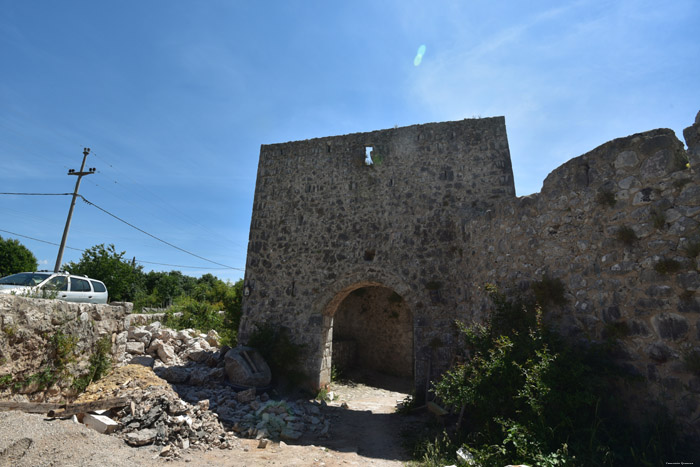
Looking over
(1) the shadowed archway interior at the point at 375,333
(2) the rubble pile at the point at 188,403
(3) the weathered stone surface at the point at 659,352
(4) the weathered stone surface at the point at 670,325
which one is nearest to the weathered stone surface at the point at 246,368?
(2) the rubble pile at the point at 188,403

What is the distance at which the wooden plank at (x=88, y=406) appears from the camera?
4.56 meters

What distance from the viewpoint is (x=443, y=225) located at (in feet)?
27.8

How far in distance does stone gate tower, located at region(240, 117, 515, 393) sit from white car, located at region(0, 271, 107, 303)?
3.67 m

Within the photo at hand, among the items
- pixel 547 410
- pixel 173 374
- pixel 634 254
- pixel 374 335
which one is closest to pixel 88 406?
pixel 173 374

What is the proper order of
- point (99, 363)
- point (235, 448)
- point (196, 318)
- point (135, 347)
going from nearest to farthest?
point (235, 448), point (99, 363), point (135, 347), point (196, 318)

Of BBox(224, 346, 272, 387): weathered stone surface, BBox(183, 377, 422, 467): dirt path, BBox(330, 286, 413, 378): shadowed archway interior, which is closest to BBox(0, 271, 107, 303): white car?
BBox(224, 346, 272, 387): weathered stone surface

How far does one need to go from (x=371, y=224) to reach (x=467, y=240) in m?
2.57

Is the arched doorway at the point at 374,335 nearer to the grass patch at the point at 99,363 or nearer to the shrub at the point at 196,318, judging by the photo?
the shrub at the point at 196,318

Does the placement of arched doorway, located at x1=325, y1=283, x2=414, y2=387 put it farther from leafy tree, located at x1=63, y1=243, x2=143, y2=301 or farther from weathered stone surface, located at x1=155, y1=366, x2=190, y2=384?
leafy tree, located at x1=63, y1=243, x2=143, y2=301

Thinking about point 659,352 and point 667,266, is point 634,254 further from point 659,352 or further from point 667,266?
point 659,352

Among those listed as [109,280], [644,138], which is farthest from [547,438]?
[109,280]

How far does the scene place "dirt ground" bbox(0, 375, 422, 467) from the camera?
12.6ft

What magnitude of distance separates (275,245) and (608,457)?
27.0ft

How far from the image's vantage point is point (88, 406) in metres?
4.82
